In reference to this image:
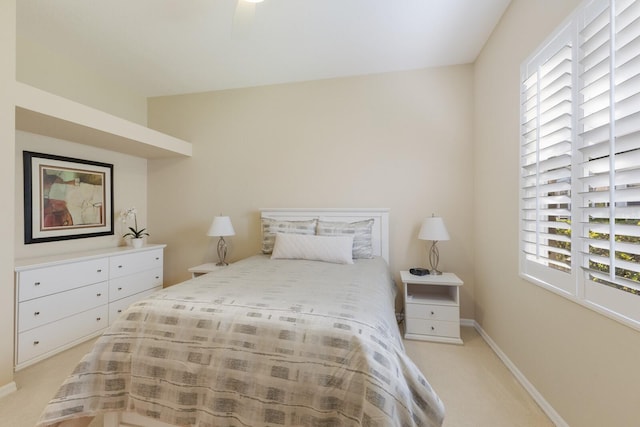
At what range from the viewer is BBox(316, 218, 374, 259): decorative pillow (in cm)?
270

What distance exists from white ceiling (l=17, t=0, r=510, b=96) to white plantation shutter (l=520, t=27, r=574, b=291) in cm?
83

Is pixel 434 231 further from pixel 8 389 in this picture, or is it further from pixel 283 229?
pixel 8 389

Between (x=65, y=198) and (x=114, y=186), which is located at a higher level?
(x=114, y=186)

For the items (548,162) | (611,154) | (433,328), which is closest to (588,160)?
(611,154)

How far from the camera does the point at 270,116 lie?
3.33 m

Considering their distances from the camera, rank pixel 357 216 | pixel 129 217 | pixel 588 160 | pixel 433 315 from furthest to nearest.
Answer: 1. pixel 129 217
2. pixel 357 216
3. pixel 433 315
4. pixel 588 160

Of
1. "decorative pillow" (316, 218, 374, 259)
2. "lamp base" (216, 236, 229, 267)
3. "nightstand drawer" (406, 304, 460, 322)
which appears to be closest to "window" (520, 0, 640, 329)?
"nightstand drawer" (406, 304, 460, 322)

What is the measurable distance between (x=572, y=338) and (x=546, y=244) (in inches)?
20.9

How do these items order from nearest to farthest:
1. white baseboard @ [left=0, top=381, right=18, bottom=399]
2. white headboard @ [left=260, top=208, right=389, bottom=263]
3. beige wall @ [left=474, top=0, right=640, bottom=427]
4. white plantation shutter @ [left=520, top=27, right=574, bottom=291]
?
1. beige wall @ [left=474, top=0, right=640, bottom=427]
2. white plantation shutter @ [left=520, top=27, right=574, bottom=291]
3. white baseboard @ [left=0, top=381, right=18, bottom=399]
4. white headboard @ [left=260, top=208, right=389, bottom=263]

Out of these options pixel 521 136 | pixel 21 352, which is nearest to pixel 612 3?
pixel 521 136

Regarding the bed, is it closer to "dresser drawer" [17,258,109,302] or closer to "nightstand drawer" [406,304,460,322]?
"nightstand drawer" [406,304,460,322]

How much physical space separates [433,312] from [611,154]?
179cm

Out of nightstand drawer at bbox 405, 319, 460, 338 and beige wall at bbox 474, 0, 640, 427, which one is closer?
beige wall at bbox 474, 0, 640, 427

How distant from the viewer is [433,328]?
97.7 inches
